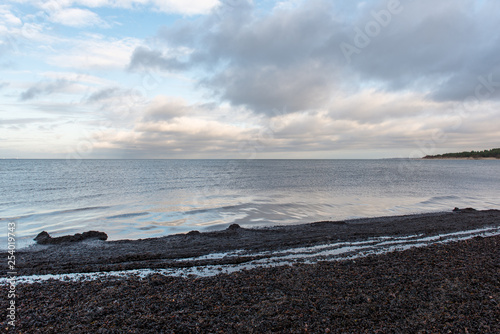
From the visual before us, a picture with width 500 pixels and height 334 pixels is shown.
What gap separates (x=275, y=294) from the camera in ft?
23.1

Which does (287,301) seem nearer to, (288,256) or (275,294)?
(275,294)

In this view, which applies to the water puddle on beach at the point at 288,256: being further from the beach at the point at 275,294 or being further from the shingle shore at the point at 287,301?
the shingle shore at the point at 287,301

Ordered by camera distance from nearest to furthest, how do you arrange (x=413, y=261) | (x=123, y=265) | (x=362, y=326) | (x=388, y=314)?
(x=362, y=326) → (x=388, y=314) → (x=413, y=261) → (x=123, y=265)

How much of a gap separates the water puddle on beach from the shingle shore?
2.72 feet

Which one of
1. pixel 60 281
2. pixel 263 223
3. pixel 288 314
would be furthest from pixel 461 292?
pixel 263 223

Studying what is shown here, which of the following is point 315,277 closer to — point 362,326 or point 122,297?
point 362,326

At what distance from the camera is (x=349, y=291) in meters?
7.13

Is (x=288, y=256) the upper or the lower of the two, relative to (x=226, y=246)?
upper

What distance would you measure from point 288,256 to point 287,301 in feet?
14.2

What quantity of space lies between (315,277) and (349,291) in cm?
114

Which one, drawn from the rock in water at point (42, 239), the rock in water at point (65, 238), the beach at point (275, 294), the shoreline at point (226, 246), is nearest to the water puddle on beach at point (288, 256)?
the shoreline at point (226, 246)

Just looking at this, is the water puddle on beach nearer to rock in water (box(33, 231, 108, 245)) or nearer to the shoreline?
the shoreline

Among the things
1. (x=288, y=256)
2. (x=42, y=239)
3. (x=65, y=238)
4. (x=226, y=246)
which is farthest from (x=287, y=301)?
(x=42, y=239)

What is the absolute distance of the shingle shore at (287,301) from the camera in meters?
5.64
